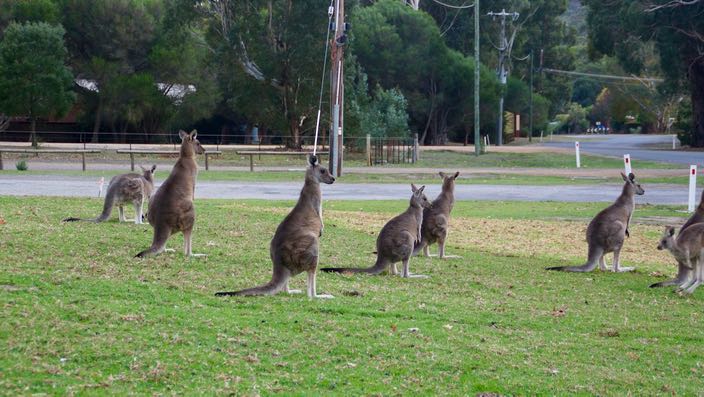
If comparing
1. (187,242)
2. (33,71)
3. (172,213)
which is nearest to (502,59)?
(33,71)

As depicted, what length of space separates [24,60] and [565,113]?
96.1 m

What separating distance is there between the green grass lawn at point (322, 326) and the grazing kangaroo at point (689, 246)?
0.33 metres

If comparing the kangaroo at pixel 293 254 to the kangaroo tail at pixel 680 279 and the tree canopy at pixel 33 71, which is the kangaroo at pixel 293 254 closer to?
the kangaroo tail at pixel 680 279

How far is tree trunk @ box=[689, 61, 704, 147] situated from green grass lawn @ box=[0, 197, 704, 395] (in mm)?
49340

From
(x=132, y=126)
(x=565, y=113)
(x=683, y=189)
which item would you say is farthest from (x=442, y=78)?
(x=565, y=113)

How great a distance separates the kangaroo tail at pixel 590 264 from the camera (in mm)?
13953

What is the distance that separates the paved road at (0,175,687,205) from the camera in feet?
85.4

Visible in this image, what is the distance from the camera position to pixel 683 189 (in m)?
30.8

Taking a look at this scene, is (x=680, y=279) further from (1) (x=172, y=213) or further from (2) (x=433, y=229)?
(1) (x=172, y=213)

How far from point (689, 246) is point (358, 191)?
17574 mm

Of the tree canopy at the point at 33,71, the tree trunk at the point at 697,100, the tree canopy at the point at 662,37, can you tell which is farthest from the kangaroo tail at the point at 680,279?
the tree trunk at the point at 697,100

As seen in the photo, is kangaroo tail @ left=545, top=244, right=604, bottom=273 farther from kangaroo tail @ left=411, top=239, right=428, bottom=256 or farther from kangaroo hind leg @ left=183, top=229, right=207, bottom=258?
kangaroo hind leg @ left=183, top=229, right=207, bottom=258

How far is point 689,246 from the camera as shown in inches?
476

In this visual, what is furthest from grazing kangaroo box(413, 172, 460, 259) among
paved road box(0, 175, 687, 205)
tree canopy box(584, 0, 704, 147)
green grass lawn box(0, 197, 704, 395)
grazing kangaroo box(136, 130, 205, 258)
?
tree canopy box(584, 0, 704, 147)
